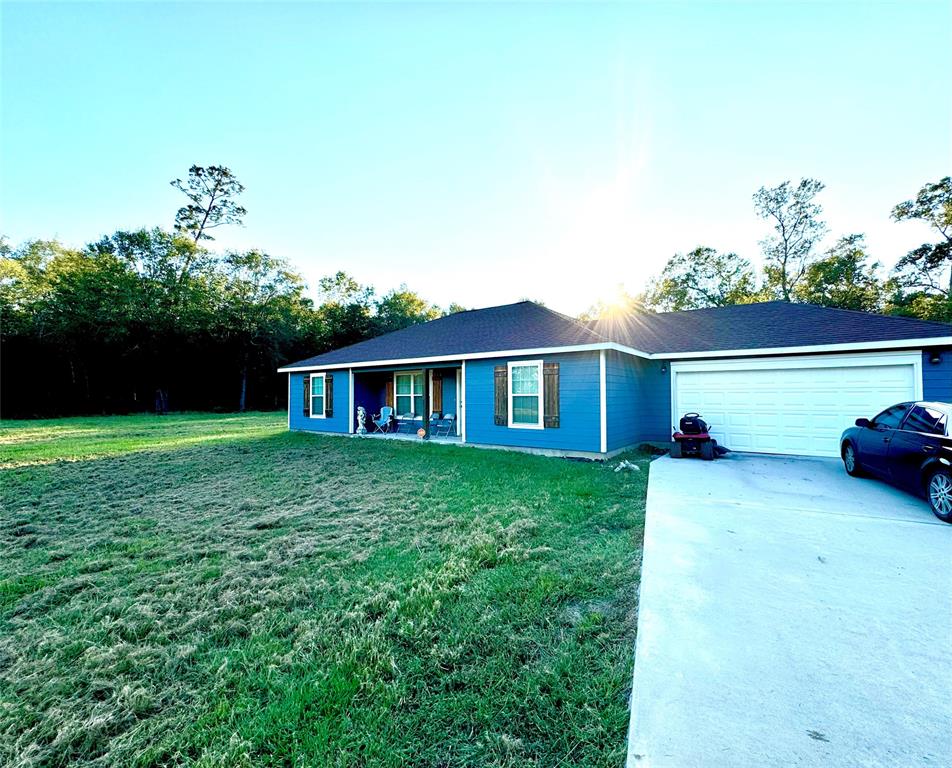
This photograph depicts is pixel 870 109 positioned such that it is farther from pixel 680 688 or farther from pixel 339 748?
pixel 339 748

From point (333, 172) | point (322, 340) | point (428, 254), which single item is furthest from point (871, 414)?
point (322, 340)

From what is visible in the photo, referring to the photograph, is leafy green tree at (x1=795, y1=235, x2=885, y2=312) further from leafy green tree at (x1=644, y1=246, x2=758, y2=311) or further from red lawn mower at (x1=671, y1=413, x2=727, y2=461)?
red lawn mower at (x1=671, y1=413, x2=727, y2=461)

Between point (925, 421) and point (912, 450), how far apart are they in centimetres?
43

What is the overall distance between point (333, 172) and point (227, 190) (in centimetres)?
1953

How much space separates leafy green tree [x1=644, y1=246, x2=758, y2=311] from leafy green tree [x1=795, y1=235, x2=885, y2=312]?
3.39 metres

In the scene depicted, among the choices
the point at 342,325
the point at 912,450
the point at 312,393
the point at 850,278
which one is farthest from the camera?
the point at 342,325

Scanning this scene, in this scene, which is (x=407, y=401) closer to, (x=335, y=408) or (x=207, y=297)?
(x=335, y=408)

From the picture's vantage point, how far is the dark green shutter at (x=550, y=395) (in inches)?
345

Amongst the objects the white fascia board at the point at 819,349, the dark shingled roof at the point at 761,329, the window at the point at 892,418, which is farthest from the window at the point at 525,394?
the window at the point at 892,418

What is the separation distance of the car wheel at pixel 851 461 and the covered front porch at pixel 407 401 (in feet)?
26.1

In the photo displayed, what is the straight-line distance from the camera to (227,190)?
2733 centimetres

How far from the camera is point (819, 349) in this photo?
795cm

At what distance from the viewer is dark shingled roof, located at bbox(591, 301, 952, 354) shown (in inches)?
308

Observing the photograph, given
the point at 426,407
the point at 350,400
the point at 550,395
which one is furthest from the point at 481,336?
the point at 350,400
